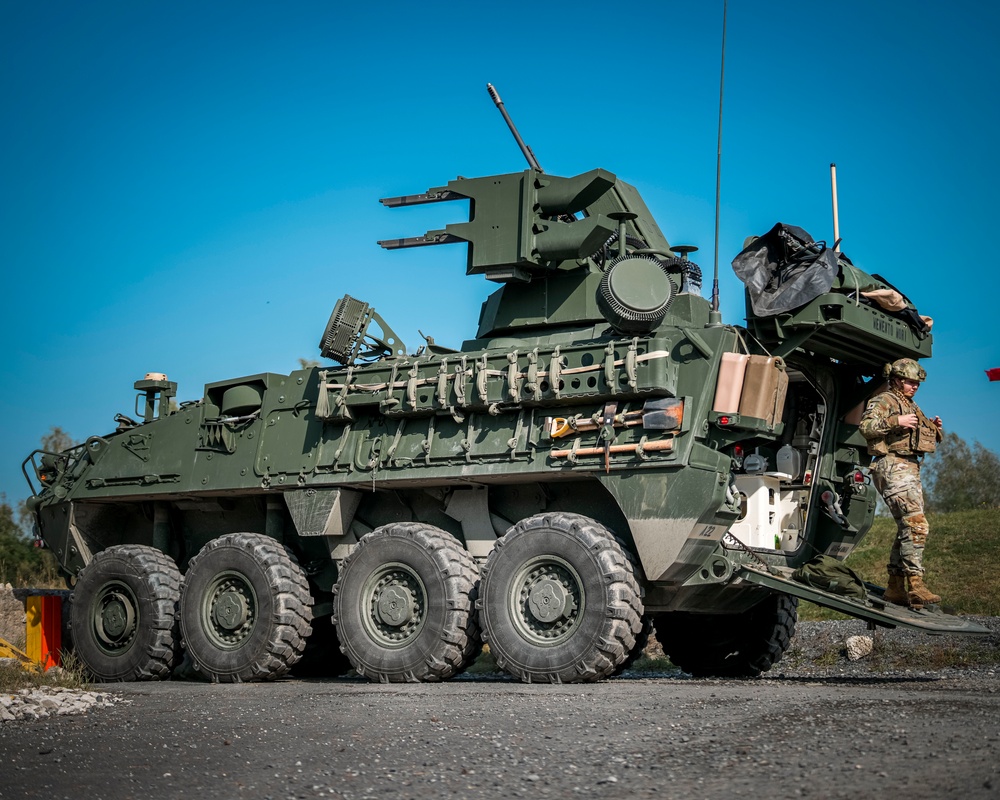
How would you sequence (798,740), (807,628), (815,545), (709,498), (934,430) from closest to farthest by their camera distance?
1. (798,740)
2. (709,498)
3. (934,430)
4. (815,545)
5. (807,628)

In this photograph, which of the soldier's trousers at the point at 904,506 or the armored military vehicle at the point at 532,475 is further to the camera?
the soldier's trousers at the point at 904,506

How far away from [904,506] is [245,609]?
23.2 ft

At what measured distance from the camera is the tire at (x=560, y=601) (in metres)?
11.4

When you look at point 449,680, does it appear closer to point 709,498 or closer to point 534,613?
point 534,613

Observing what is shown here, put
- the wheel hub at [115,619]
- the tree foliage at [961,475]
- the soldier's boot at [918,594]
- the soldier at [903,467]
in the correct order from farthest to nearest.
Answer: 1. the tree foliage at [961,475]
2. the wheel hub at [115,619]
3. the soldier at [903,467]
4. the soldier's boot at [918,594]

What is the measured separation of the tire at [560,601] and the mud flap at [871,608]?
4.04 feet

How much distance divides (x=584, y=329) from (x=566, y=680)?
3.81 metres

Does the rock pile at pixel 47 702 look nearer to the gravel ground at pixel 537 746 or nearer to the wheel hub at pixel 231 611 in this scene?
the gravel ground at pixel 537 746

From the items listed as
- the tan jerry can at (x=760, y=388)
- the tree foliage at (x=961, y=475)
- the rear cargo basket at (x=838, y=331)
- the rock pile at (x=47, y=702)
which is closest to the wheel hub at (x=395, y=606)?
the rock pile at (x=47, y=702)

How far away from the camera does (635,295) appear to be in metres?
12.0

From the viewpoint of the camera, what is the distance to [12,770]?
23.5 ft

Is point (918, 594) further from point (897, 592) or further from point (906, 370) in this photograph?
point (906, 370)

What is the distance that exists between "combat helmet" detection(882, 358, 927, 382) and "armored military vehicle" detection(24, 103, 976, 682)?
0.71 feet

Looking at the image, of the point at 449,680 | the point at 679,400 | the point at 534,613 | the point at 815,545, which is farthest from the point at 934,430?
the point at 449,680
